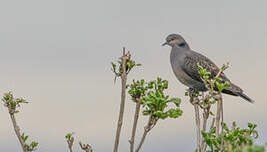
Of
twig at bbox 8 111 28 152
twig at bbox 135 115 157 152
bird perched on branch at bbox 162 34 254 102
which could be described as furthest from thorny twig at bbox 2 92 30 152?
bird perched on branch at bbox 162 34 254 102

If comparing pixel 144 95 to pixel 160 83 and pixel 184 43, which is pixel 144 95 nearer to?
pixel 160 83

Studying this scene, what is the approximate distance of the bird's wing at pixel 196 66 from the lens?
1433cm

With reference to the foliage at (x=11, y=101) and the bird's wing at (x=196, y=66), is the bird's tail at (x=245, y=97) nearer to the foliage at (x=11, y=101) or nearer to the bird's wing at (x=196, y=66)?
the bird's wing at (x=196, y=66)

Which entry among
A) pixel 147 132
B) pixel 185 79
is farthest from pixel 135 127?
pixel 185 79

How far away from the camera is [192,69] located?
1446 centimetres

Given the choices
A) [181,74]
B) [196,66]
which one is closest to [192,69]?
[196,66]

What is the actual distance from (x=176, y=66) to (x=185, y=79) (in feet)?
2.17

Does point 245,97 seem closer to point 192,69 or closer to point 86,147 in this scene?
point 192,69

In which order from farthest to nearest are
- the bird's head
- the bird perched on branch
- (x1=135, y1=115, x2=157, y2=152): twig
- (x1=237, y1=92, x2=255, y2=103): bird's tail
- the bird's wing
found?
the bird's head < the bird's wing < the bird perched on branch < (x1=237, y1=92, x2=255, y2=103): bird's tail < (x1=135, y1=115, x2=157, y2=152): twig

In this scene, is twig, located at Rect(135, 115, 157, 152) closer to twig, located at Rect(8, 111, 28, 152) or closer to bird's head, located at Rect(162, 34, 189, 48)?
twig, located at Rect(8, 111, 28, 152)

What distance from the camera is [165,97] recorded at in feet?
16.2

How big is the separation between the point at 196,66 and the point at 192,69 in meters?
0.24

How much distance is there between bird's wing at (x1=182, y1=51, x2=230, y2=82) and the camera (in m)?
14.3

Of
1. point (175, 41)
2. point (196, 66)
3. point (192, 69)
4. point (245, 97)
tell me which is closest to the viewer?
point (245, 97)
